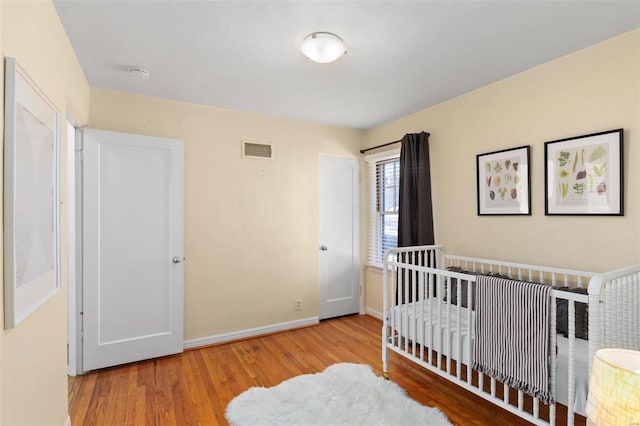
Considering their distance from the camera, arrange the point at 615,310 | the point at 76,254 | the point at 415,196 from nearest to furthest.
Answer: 1. the point at 615,310
2. the point at 76,254
3. the point at 415,196

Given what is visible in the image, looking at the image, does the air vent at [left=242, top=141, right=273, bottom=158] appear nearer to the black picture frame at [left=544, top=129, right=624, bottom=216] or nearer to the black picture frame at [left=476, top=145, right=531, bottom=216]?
the black picture frame at [left=476, top=145, right=531, bottom=216]

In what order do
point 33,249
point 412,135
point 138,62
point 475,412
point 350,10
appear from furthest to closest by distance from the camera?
point 412,135
point 138,62
point 475,412
point 350,10
point 33,249

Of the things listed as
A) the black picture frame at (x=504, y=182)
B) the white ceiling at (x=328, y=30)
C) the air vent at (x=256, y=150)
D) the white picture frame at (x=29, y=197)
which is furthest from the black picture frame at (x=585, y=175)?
the white picture frame at (x=29, y=197)

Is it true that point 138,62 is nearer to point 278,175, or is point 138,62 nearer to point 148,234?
point 148,234

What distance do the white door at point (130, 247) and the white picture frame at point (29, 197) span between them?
1.10 meters

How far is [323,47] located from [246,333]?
9.19 feet

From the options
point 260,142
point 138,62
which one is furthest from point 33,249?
point 260,142

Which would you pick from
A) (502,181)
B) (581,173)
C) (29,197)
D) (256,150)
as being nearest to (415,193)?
(502,181)

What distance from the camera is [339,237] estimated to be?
4.06 metres

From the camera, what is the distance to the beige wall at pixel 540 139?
1.96 meters

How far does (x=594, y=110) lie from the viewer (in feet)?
6.87

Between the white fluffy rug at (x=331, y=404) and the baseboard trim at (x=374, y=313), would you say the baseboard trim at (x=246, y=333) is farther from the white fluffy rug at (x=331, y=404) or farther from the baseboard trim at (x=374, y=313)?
the white fluffy rug at (x=331, y=404)

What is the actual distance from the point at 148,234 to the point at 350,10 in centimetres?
238

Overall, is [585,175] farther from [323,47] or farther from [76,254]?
[76,254]
